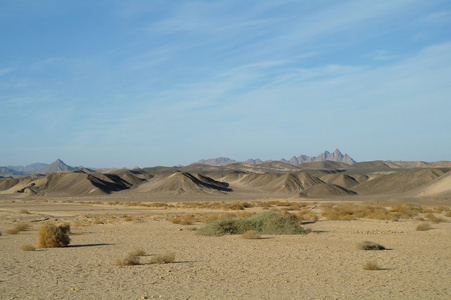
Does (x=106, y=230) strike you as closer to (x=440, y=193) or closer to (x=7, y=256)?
(x=7, y=256)

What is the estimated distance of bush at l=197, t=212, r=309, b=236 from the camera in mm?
24688

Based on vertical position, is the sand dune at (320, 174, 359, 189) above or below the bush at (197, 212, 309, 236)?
above

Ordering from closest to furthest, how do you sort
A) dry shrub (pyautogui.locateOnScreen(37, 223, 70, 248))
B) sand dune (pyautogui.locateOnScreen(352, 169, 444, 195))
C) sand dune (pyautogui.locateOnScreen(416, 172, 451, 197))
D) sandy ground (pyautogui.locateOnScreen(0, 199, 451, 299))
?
sandy ground (pyautogui.locateOnScreen(0, 199, 451, 299)) → dry shrub (pyautogui.locateOnScreen(37, 223, 70, 248)) → sand dune (pyautogui.locateOnScreen(416, 172, 451, 197)) → sand dune (pyautogui.locateOnScreen(352, 169, 444, 195))

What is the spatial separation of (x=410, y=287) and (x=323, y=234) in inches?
519

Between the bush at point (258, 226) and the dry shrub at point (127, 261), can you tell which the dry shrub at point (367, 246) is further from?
the dry shrub at point (127, 261)

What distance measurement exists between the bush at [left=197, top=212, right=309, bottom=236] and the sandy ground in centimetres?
156

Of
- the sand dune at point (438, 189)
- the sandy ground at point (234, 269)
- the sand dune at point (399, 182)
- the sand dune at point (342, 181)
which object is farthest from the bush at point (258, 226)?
the sand dune at point (342, 181)

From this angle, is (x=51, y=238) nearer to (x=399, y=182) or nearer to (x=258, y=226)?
(x=258, y=226)

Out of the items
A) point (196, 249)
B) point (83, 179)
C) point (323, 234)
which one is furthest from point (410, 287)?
point (83, 179)

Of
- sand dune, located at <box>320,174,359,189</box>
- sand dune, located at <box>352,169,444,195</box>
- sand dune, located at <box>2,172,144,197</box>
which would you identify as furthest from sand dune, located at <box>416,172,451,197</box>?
sand dune, located at <box>2,172,144,197</box>

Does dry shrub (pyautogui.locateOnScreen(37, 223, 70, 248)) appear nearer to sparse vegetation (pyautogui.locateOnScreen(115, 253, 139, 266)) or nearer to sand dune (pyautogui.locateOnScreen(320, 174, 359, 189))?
sparse vegetation (pyautogui.locateOnScreen(115, 253, 139, 266))

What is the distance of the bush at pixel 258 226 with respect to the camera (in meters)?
24.7

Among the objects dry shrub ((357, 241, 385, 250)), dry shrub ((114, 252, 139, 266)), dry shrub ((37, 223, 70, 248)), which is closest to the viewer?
dry shrub ((114, 252, 139, 266))

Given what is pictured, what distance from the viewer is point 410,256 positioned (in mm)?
16578
